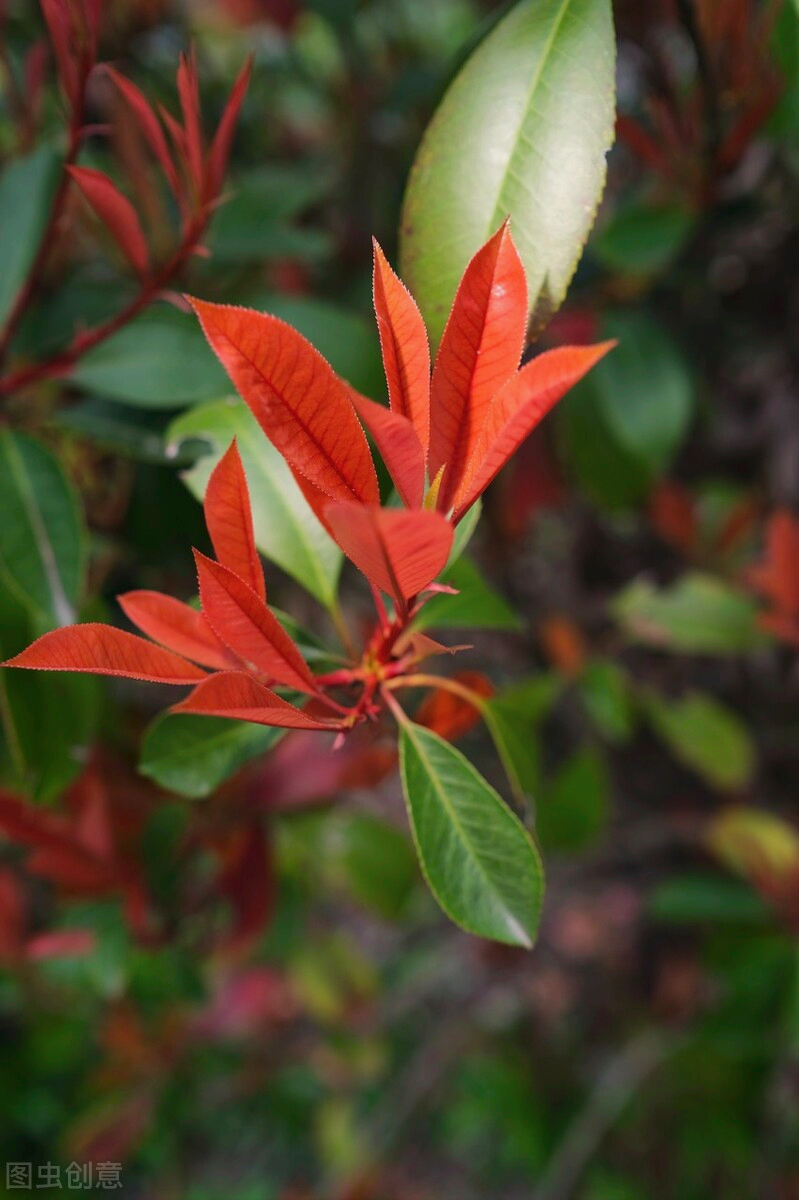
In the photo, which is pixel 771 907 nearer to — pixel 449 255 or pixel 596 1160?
pixel 596 1160

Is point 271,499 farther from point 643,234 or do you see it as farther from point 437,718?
point 643,234

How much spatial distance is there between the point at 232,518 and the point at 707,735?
2.90 feet

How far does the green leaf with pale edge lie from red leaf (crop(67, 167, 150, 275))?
0.34 metres

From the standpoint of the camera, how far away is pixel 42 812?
75cm

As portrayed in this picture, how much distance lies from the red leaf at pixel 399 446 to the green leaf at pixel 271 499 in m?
0.17

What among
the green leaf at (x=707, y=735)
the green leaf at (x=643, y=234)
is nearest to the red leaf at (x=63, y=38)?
the green leaf at (x=643, y=234)

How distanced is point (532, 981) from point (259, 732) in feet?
4.76

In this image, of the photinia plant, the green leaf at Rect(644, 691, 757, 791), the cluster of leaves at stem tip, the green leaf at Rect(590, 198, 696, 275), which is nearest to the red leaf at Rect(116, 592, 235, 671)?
the photinia plant

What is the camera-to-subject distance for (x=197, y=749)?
0.52m

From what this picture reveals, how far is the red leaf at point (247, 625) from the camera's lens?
1.25 ft

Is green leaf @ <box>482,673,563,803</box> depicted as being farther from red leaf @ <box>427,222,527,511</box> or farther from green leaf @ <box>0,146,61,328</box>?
green leaf @ <box>0,146,61,328</box>

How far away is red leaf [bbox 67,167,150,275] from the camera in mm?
526

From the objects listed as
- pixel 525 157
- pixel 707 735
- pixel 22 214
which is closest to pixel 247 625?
pixel 525 157

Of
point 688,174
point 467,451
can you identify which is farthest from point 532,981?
point 467,451
